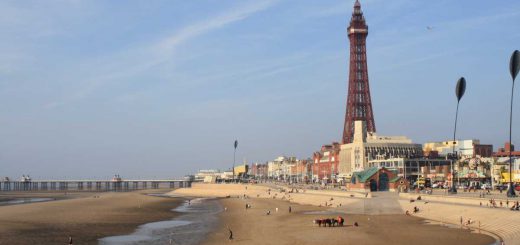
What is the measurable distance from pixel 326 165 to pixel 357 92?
18.8 meters

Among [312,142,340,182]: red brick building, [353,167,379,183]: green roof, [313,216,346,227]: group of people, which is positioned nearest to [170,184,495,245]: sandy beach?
[313,216,346,227]: group of people

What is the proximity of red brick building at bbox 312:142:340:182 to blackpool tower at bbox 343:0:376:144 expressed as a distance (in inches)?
187

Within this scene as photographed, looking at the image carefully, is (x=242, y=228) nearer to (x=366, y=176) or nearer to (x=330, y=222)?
(x=330, y=222)

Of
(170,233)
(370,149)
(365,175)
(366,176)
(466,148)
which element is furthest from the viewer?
(370,149)

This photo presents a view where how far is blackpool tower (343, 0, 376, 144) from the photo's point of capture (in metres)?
132

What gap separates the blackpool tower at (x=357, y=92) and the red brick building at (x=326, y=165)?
475 centimetres

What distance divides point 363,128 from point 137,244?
9379cm

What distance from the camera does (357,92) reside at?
13425cm

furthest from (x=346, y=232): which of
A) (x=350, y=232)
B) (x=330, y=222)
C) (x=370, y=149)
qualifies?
(x=370, y=149)

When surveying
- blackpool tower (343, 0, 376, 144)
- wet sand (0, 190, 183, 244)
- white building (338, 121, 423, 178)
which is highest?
blackpool tower (343, 0, 376, 144)

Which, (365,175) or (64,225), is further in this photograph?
(365,175)

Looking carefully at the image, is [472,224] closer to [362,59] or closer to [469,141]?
[469,141]

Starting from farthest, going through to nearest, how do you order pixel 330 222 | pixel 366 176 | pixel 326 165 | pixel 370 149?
1. pixel 326 165
2. pixel 370 149
3. pixel 366 176
4. pixel 330 222

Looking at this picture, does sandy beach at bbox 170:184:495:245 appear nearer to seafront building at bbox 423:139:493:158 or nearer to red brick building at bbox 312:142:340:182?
seafront building at bbox 423:139:493:158
